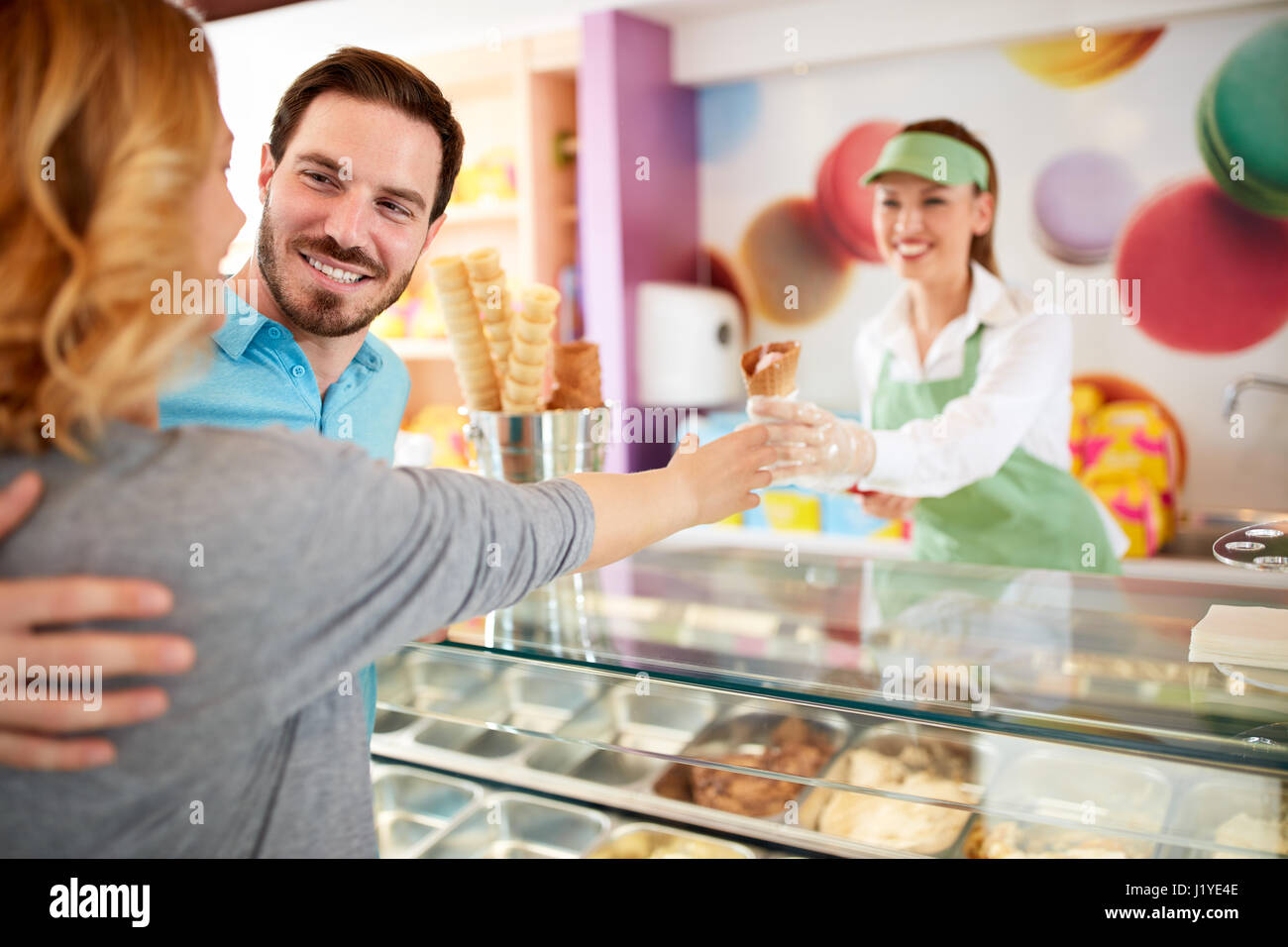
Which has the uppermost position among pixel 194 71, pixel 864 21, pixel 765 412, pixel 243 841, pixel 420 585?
pixel 864 21

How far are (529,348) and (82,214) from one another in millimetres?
843

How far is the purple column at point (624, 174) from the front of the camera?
12.0 ft

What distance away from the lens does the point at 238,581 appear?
0.68 metres

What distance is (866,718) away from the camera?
1.08 m

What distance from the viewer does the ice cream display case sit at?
3.34 feet

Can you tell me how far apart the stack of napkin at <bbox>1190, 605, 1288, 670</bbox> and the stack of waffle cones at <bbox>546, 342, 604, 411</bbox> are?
3.03 ft

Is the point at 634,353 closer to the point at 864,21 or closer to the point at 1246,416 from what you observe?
the point at 864,21

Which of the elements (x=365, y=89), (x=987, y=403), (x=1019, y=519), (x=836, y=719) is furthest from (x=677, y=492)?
(x=1019, y=519)

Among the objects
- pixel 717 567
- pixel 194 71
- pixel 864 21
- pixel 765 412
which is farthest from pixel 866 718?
pixel 864 21

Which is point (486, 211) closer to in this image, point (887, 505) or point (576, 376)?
point (887, 505)

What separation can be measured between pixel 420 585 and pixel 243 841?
0.29 metres

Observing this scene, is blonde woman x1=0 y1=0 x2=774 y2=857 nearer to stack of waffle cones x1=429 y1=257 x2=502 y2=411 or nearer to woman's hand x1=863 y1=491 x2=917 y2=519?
stack of waffle cones x1=429 y1=257 x2=502 y2=411
